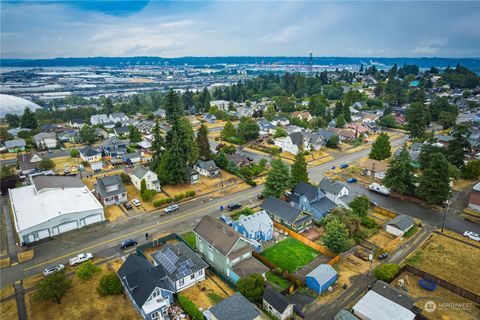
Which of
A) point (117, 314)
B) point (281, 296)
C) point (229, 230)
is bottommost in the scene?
point (117, 314)

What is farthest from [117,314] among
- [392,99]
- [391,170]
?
[392,99]

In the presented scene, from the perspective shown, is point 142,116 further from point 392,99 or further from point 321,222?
point 392,99

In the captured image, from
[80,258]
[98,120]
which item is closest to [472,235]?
[80,258]

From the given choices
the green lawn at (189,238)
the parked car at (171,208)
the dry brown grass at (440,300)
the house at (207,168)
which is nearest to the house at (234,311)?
the green lawn at (189,238)

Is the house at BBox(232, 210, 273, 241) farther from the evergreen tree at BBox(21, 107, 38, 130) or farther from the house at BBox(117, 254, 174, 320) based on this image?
the evergreen tree at BBox(21, 107, 38, 130)

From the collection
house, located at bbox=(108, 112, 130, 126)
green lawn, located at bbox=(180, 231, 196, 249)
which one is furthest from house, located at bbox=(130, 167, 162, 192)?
house, located at bbox=(108, 112, 130, 126)
